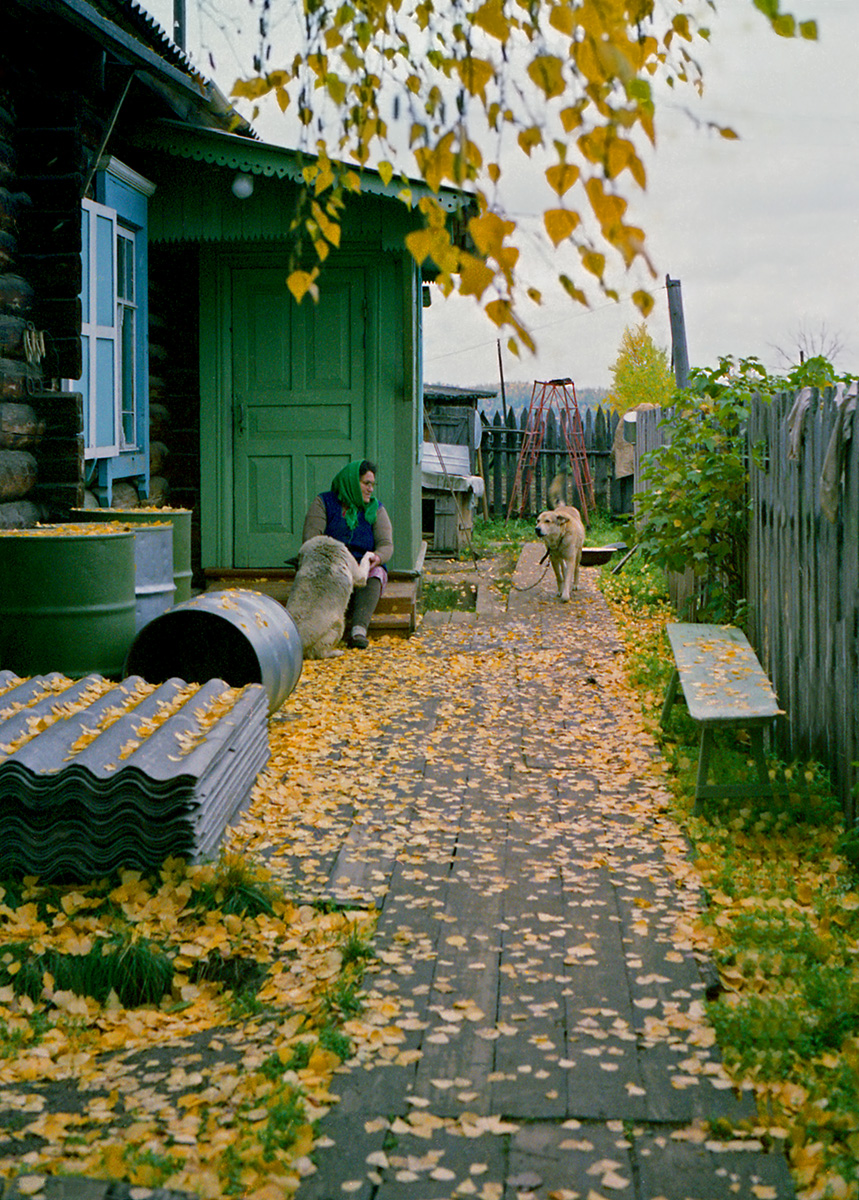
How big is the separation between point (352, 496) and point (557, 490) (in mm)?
11686

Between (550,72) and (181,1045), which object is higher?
(550,72)

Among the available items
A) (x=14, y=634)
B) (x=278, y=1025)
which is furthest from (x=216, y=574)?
(x=278, y=1025)

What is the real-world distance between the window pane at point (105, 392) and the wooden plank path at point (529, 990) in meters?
3.42

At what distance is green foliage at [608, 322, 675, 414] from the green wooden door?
1123cm

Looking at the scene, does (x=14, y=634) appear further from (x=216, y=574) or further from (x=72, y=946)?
(x=216, y=574)

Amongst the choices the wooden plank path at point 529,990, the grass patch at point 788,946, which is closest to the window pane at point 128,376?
the wooden plank path at point 529,990

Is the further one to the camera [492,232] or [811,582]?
[811,582]

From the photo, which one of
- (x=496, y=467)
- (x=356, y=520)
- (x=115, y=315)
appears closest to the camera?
(x=115, y=315)

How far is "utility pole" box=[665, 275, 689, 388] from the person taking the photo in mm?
12469

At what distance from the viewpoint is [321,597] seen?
8188 mm

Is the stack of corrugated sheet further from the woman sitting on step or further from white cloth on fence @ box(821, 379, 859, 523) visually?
the woman sitting on step

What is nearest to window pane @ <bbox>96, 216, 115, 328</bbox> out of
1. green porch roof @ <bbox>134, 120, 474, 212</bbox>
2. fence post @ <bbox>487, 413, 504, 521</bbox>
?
A: green porch roof @ <bbox>134, 120, 474, 212</bbox>

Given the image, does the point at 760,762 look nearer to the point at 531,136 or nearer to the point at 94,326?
the point at 531,136

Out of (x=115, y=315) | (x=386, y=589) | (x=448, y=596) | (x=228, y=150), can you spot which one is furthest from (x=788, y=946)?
(x=448, y=596)
